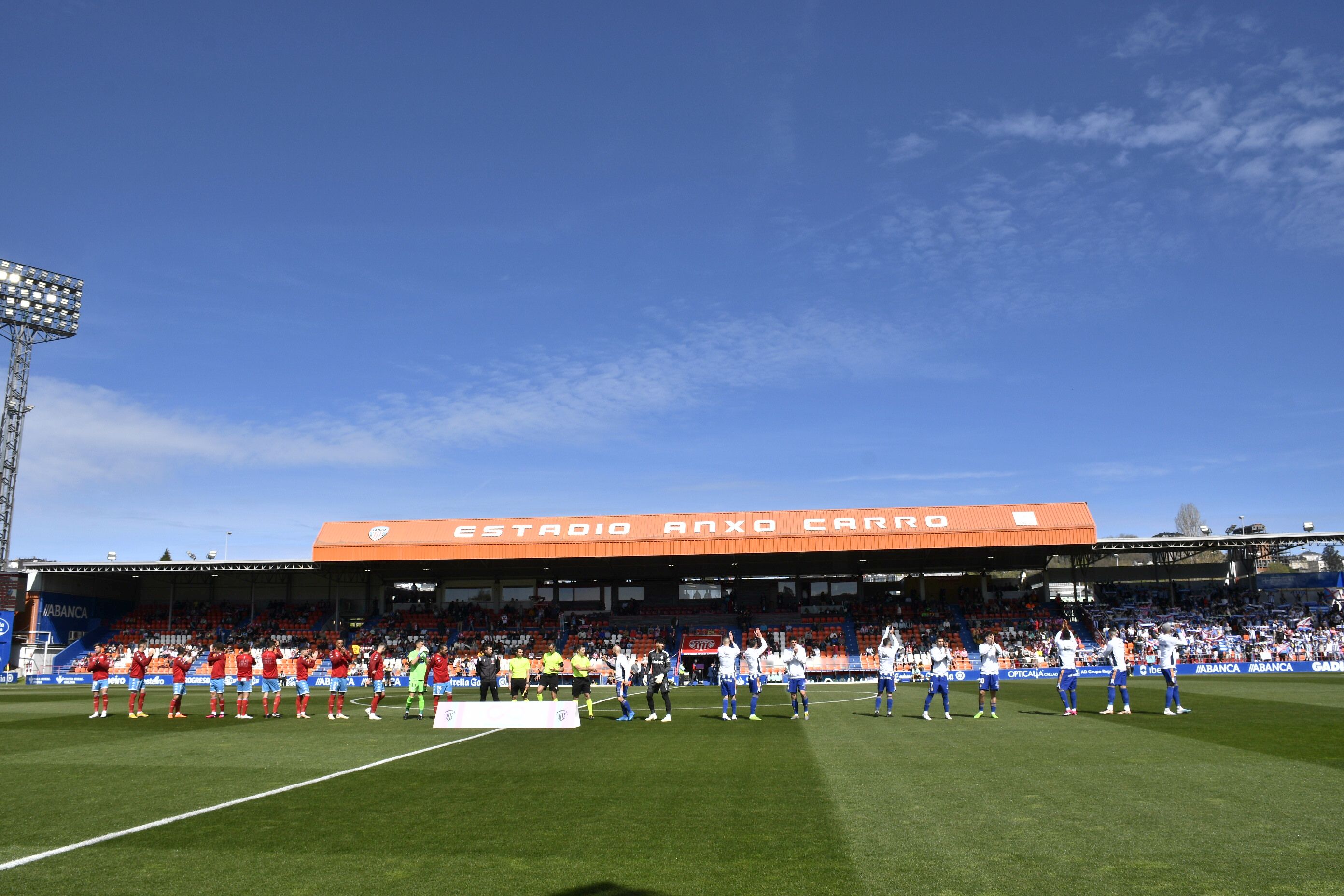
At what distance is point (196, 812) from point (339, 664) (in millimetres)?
13321

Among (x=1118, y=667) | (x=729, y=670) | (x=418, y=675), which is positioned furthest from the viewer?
(x=418, y=675)

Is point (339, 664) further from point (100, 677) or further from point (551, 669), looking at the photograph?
point (100, 677)

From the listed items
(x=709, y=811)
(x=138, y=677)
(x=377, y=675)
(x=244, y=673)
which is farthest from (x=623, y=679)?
(x=709, y=811)

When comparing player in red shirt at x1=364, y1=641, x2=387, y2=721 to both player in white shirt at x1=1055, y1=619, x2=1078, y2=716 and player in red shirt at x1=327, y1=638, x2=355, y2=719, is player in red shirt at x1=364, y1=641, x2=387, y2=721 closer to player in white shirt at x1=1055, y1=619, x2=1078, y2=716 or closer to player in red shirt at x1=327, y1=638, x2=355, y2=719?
player in red shirt at x1=327, y1=638, x2=355, y2=719

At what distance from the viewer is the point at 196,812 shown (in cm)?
989

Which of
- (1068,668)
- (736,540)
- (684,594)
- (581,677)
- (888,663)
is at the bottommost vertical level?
(581,677)

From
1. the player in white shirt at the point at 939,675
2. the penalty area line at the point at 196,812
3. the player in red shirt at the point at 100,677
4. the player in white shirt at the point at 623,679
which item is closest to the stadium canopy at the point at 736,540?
the player in white shirt at the point at 623,679

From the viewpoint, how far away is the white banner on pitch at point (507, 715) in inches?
759

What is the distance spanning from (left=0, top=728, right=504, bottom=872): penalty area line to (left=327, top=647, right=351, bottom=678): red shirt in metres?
7.93

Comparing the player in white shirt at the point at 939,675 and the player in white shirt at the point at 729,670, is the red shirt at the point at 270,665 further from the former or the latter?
the player in white shirt at the point at 939,675

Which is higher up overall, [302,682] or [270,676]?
[270,676]

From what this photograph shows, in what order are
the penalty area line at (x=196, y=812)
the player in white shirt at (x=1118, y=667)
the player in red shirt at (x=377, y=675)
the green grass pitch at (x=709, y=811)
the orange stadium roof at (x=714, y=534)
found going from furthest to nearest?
the orange stadium roof at (x=714, y=534), the player in red shirt at (x=377, y=675), the player in white shirt at (x=1118, y=667), the penalty area line at (x=196, y=812), the green grass pitch at (x=709, y=811)

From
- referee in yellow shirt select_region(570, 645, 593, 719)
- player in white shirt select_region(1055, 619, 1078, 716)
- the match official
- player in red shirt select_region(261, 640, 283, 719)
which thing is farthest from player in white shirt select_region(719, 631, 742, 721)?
player in red shirt select_region(261, 640, 283, 719)

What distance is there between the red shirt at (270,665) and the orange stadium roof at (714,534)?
26534mm
